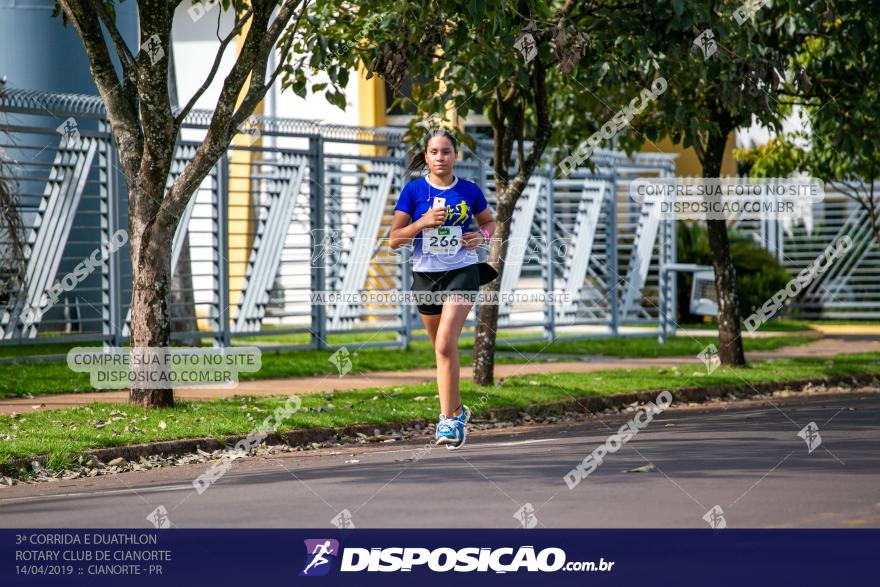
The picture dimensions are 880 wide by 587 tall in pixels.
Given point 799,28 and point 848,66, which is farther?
point 848,66

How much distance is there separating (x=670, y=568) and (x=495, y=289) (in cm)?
951

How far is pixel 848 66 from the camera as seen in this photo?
58.0 feet

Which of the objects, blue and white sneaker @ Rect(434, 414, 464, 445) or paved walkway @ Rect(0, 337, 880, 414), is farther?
paved walkway @ Rect(0, 337, 880, 414)

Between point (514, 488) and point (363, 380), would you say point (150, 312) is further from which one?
point (514, 488)

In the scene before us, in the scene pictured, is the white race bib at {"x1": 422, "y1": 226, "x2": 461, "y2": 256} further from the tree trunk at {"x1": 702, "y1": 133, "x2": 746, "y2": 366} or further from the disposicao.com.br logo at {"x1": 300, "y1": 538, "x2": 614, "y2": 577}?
the tree trunk at {"x1": 702, "y1": 133, "x2": 746, "y2": 366}

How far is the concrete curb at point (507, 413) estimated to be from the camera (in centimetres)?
1113

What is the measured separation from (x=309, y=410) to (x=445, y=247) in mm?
3756

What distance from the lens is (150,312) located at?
13.1 meters

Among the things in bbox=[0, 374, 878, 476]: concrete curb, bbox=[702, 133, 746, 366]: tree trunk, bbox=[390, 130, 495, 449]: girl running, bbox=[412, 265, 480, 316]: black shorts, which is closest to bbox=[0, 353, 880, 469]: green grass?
bbox=[0, 374, 878, 476]: concrete curb

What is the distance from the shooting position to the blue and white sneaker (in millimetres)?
10289

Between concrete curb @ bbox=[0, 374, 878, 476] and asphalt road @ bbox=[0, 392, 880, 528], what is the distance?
48 centimetres

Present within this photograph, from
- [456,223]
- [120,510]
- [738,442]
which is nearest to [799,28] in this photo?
[738,442]

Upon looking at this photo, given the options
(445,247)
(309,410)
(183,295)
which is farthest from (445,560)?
(183,295)

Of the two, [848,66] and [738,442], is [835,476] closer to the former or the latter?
[738,442]
